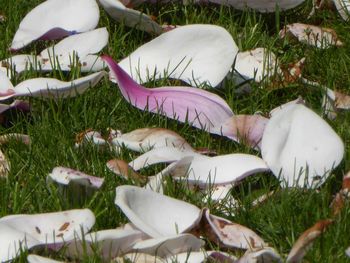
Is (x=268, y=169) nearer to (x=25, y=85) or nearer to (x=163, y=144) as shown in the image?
(x=163, y=144)

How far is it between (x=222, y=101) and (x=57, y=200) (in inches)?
24.7

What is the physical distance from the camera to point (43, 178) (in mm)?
2572

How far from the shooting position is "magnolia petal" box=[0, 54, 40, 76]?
3.12 metres

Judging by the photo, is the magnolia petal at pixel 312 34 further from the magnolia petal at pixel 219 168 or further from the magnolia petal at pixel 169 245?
the magnolia petal at pixel 169 245

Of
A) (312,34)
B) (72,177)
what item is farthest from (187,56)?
(72,177)

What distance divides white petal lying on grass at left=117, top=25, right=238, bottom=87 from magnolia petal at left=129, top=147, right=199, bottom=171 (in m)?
0.43

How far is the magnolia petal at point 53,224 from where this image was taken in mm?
2270

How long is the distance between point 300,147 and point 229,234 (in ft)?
1.25

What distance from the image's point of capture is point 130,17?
11.2ft

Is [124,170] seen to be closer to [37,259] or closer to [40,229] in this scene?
[40,229]

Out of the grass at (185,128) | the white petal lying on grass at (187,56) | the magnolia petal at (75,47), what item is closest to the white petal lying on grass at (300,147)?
the grass at (185,128)

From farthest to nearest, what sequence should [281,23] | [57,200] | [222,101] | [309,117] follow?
[281,23], [222,101], [309,117], [57,200]

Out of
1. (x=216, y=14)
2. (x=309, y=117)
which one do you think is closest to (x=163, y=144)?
(x=309, y=117)

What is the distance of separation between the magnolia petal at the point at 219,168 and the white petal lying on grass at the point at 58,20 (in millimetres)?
926
